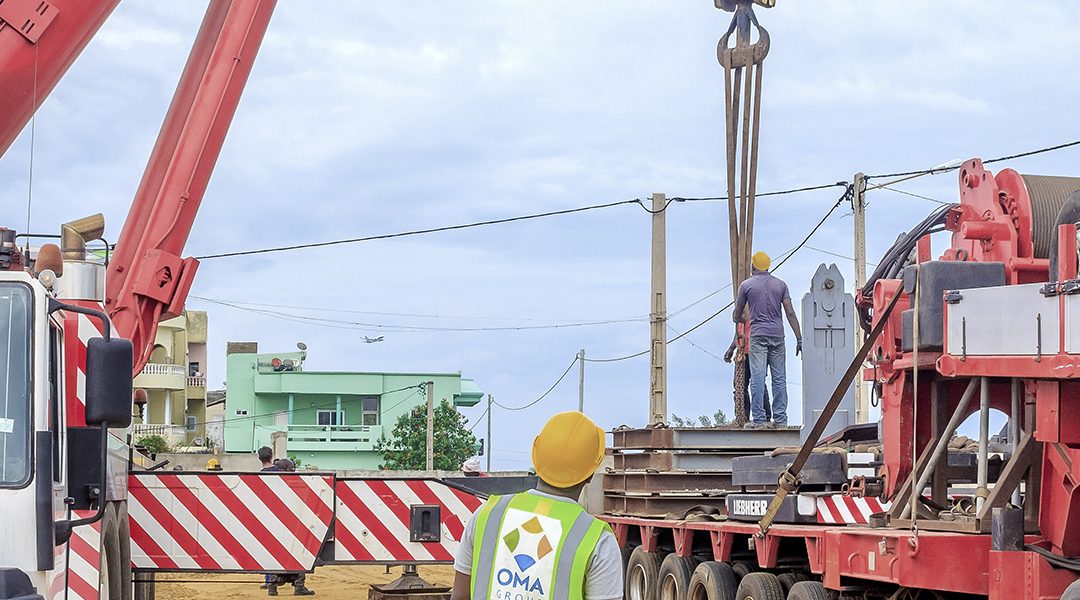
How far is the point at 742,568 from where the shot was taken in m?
11.9

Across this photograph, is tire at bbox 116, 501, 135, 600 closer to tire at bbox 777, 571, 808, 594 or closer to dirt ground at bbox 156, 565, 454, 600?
dirt ground at bbox 156, 565, 454, 600

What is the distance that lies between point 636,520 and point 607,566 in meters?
10.2

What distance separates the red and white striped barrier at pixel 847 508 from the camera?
384 inches

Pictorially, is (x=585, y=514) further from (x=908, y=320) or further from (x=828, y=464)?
(x=828, y=464)

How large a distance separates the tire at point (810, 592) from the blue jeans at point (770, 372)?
14.4 feet

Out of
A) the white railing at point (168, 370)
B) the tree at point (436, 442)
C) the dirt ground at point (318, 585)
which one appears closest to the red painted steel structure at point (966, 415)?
the dirt ground at point (318, 585)

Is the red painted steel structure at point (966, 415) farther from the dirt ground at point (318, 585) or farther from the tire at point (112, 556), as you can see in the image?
the dirt ground at point (318, 585)

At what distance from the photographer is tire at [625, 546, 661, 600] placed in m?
14.0

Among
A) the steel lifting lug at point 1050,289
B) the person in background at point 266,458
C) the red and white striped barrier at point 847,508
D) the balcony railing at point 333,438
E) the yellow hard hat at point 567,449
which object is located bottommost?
the balcony railing at point 333,438

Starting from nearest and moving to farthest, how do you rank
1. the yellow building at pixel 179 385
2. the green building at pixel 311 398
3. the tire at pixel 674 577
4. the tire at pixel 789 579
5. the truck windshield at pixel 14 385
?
the truck windshield at pixel 14 385 < the tire at pixel 789 579 < the tire at pixel 674 577 < the yellow building at pixel 179 385 < the green building at pixel 311 398

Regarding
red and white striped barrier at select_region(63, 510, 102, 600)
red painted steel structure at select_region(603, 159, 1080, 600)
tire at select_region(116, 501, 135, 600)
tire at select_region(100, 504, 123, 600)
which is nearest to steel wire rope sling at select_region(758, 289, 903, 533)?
red painted steel structure at select_region(603, 159, 1080, 600)

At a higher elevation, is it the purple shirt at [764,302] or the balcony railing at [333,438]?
the purple shirt at [764,302]

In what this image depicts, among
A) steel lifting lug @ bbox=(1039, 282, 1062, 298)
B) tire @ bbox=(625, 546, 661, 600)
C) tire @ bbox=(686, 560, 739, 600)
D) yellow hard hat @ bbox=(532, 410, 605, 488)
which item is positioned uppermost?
steel lifting lug @ bbox=(1039, 282, 1062, 298)

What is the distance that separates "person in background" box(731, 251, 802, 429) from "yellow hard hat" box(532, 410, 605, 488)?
989cm
